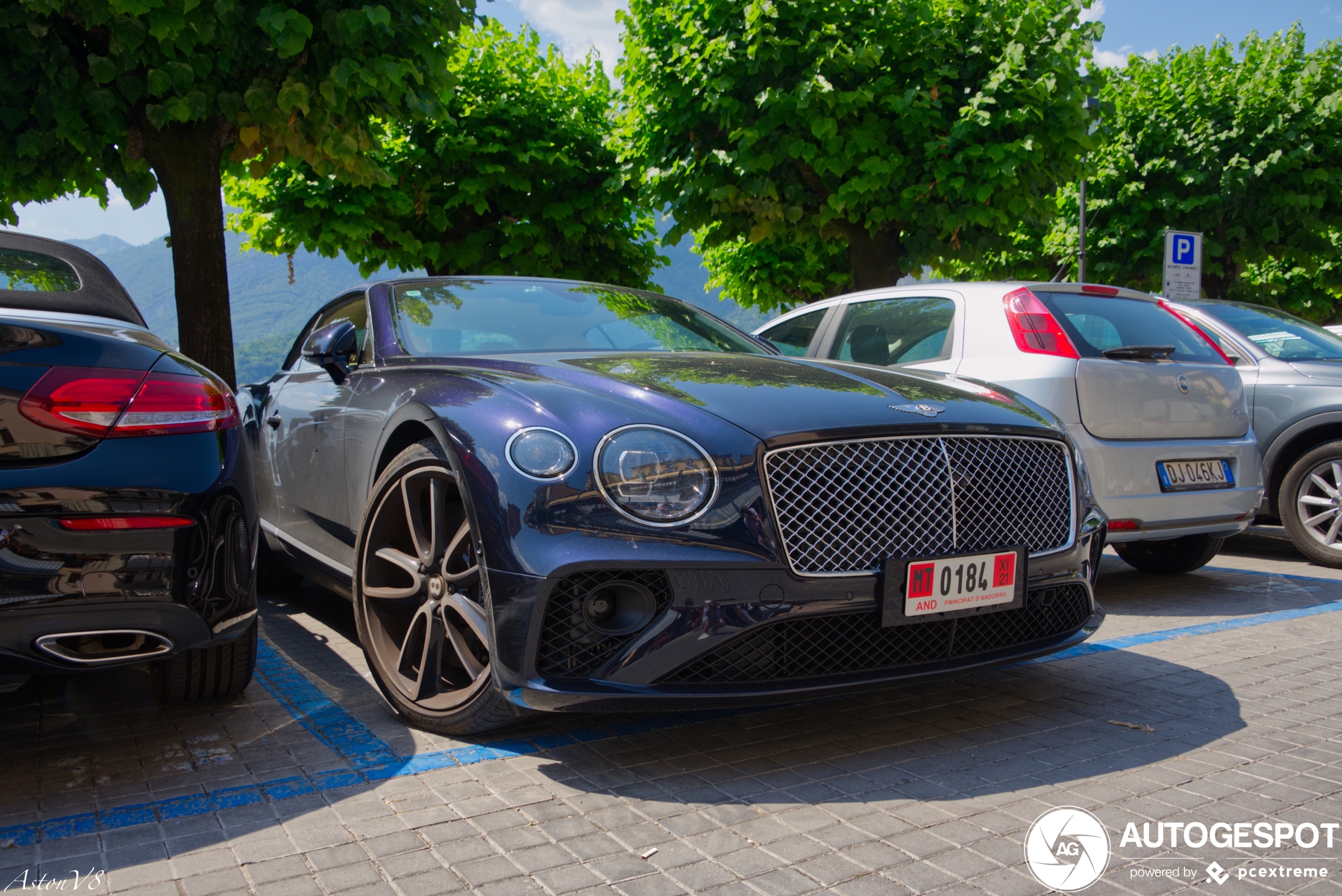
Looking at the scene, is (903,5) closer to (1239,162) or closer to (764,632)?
(1239,162)

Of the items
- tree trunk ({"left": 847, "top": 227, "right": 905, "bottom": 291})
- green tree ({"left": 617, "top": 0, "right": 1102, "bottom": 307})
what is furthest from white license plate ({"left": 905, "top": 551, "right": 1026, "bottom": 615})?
tree trunk ({"left": 847, "top": 227, "right": 905, "bottom": 291})

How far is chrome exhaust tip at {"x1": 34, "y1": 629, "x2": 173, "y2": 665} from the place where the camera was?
2.68 metres

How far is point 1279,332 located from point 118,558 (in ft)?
24.0

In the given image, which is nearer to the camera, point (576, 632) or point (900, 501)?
point (576, 632)

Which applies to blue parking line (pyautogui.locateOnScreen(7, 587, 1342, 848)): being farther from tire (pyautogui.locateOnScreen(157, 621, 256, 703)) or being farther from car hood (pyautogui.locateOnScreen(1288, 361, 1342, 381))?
car hood (pyautogui.locateOnScreen(1288, 361, 1342, 381))

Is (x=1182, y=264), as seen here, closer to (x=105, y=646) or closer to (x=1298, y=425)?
(x=1298, y=425)

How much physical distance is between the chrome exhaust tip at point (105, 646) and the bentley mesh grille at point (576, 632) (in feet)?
3.29

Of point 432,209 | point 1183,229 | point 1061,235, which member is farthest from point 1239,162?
point 432,209

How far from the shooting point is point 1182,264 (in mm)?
13297

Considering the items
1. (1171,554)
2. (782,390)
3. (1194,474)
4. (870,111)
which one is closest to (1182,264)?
(870,111)

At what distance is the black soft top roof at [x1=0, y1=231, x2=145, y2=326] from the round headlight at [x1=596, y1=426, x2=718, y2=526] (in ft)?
6.29

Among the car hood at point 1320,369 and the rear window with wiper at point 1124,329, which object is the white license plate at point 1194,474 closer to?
the rear window with wiper at point 1124,329

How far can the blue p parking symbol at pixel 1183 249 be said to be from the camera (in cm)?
1317

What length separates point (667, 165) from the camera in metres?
15.3
